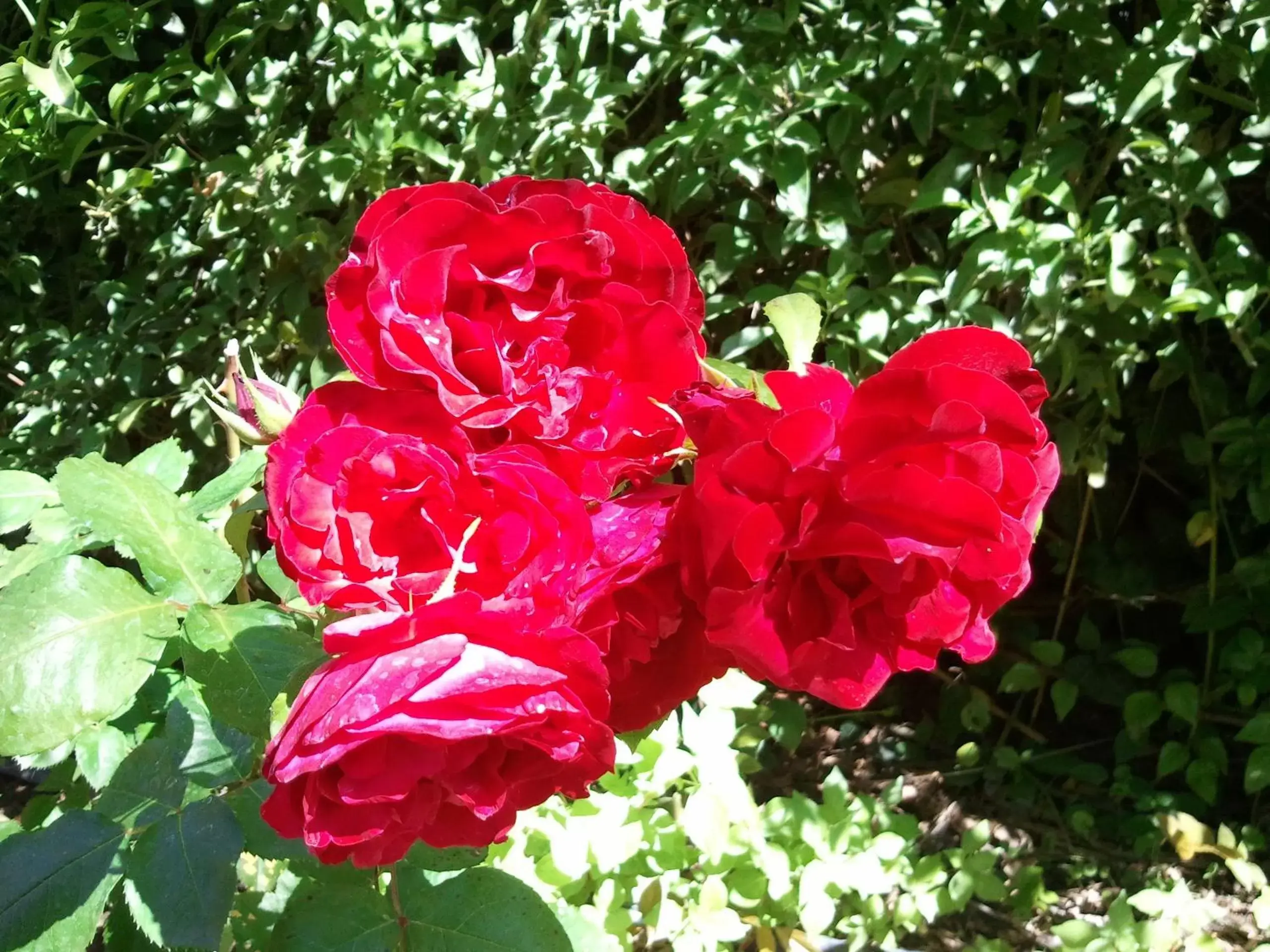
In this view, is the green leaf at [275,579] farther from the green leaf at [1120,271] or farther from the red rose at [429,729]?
the green leaf at [1120,271]

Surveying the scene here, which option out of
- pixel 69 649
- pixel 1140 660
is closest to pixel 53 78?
pixel 69 649

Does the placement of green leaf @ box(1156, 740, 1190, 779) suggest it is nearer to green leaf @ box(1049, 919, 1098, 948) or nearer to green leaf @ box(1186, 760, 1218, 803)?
green leaf @ box(1186, 760, 1218, 803)

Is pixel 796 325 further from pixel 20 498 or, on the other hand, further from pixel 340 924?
pixel 20 498

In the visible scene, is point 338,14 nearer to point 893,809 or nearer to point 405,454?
point 405,454

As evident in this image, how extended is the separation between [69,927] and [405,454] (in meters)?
0.41

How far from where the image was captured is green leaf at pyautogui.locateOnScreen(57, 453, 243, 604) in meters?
0.54

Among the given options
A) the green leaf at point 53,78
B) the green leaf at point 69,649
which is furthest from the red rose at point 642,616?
the green leaf at point 53,78

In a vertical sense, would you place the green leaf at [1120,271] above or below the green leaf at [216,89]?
above

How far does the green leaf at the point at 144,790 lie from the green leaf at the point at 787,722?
3.43ft

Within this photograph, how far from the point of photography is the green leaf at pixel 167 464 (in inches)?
32.7

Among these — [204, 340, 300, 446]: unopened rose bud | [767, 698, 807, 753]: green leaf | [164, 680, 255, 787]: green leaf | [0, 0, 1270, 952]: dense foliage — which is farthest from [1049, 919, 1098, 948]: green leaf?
[204, 340, 300, 446]: unopened rose bud

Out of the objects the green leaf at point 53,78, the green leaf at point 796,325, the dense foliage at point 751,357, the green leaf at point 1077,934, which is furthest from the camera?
the green leaf at point 53,78

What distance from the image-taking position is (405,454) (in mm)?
355

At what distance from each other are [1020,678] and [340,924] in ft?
4.42
